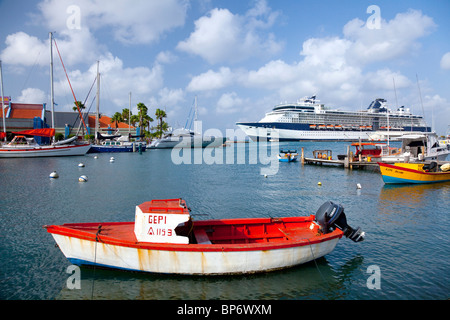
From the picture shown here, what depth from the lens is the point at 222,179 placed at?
29.4 metres

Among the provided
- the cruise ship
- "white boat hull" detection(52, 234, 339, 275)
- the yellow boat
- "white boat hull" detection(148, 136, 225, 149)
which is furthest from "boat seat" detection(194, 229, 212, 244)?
the cruise ship

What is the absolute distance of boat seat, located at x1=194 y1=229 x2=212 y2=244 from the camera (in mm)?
9436

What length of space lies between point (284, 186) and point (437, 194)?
1162cm

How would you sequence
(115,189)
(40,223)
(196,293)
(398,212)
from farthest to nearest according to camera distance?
(115,189) → (398,212) → (40,223) → (196,293)

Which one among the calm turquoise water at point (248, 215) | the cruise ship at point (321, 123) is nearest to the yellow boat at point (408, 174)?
the calm turquoise water at point (248, 215)

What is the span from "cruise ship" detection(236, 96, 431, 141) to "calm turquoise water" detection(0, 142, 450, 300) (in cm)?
9146

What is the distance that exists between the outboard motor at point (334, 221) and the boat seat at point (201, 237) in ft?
13.9

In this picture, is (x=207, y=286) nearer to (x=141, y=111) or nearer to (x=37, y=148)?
(x=37, y=148)

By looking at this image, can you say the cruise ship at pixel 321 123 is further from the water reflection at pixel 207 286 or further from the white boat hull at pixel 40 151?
the water reflection at pixel 207 286

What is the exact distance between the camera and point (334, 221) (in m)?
9.91

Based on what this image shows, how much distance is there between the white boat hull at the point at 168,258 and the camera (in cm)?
814
